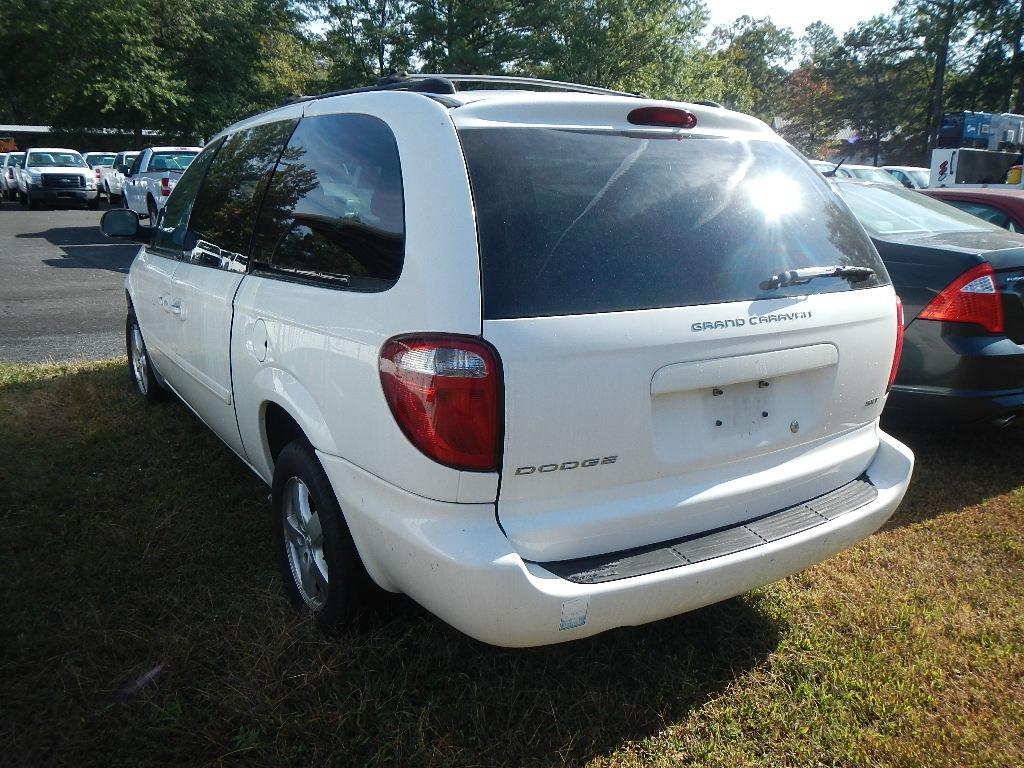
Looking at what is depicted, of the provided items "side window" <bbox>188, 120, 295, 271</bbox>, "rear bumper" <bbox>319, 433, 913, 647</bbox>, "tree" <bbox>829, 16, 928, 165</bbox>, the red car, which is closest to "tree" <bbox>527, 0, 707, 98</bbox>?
the red car

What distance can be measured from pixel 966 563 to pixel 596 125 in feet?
8.25

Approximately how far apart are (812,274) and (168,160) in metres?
18.2

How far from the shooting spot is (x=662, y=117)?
253 centimetres

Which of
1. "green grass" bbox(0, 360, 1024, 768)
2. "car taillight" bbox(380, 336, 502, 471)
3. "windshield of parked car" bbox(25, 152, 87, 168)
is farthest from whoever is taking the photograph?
"windshield of parked car" bbox(25, 152, 87, 168)

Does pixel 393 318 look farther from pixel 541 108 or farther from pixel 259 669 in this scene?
pixel 259 669

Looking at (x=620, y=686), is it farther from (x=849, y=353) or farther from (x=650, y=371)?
(x=849, y=353)

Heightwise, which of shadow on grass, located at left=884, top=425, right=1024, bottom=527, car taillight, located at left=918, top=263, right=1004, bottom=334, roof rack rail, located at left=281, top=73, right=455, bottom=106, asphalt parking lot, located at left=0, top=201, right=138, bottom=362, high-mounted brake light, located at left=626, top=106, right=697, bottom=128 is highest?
roof rack rail, located at left=281, top=73, right=455, bottom=106

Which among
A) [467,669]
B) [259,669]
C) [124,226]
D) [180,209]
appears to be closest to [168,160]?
[124,226]

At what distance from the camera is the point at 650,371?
2143 mm

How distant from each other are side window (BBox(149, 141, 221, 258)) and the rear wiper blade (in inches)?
112

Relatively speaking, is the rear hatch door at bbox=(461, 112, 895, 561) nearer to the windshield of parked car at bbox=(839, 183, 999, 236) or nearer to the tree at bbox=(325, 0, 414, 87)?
the windshield of parked car at bbox=(839, 183, 999, 236)

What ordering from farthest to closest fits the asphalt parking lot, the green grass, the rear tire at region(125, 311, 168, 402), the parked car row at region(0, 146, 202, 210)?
the parked car row at region(0, 146, 202, 210), the asphalt parking lot, the rear tire at region(125, 311, 168, 402), the green grass

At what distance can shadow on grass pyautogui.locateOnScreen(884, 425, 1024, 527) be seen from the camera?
4016mm

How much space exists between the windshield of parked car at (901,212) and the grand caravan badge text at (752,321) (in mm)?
2724
